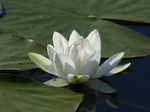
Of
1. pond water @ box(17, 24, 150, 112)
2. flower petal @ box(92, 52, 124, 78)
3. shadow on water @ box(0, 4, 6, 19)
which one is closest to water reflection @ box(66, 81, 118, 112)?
pond water @ box(17, 24, 150, 112)

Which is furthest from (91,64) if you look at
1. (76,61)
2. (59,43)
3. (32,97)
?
(32,97)

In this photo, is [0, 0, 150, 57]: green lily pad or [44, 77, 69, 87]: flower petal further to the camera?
[0, 0, 150, 57]: green lily pad

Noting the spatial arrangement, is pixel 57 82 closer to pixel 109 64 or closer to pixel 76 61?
pixel 76 61

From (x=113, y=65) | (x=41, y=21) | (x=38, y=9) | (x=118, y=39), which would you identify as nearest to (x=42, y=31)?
(x=41, y=21)

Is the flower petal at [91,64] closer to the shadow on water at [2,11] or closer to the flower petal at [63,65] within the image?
the flower petal at [63,65]

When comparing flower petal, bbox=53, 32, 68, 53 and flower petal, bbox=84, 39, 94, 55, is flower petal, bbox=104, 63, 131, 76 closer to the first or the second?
flower petal, bbox=84, 39, 94, 55
